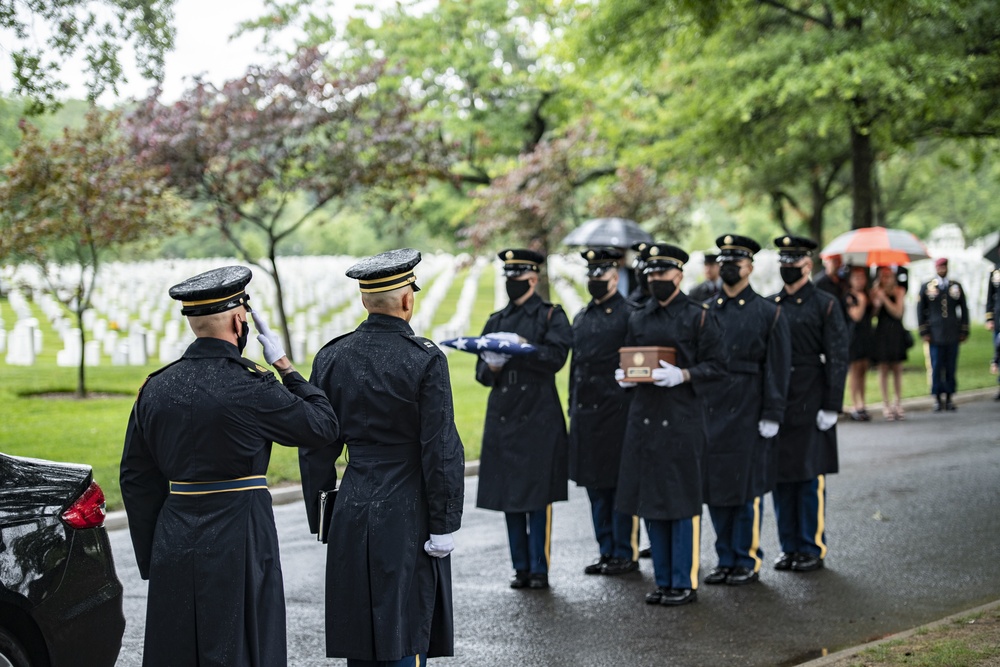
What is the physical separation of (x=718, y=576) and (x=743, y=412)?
42.2 inches

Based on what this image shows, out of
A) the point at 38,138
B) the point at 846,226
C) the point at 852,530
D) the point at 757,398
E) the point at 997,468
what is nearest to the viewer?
the point at 757,398

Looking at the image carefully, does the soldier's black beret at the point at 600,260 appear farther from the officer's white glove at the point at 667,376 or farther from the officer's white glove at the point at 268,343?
the officer's white glove at the point at 268,343

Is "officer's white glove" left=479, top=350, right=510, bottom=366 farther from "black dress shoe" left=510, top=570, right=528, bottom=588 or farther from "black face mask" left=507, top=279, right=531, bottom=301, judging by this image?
"black dress shoe" left=510, top=570, right=528, bottom=588

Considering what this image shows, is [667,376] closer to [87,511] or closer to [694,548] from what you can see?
[694,548]

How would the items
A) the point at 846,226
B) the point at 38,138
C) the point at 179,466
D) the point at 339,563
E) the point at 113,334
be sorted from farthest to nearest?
the point at 846,226, the point at 113,334, the point at 38,138, the point at 339,563, the point at 179,466

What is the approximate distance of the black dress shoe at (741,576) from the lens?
7418 millimetres

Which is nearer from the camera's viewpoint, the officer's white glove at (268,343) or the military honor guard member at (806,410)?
the officer's white glove at (268,343)

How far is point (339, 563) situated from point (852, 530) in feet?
17.7

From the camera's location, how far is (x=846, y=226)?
165 ft

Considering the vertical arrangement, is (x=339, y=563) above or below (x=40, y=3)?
below

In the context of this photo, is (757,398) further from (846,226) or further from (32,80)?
(846,226)

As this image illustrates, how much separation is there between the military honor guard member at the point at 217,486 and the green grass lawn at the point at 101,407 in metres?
5.83

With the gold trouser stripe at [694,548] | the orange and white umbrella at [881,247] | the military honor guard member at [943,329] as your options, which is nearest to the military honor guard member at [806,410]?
the gold trouser stripe at [694,548]

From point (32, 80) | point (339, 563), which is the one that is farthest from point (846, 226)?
point (339, 563)
